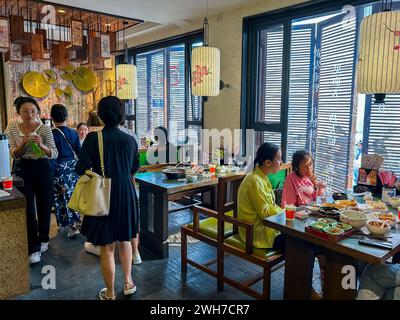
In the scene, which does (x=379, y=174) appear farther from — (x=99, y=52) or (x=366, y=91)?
(x=99, y=52)

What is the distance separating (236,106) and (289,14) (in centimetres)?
117

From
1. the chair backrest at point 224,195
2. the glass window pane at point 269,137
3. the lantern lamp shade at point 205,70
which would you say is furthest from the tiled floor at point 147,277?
the lantern lamp shade at point 205,70

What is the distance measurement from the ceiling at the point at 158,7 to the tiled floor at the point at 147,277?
2651 millimetres

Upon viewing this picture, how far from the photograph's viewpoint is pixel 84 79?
21.2 feet

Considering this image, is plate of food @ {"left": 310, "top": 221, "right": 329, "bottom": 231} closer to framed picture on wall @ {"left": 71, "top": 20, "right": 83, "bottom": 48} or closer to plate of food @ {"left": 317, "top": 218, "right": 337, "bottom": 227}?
plate of food @ {"left": 317, "top": 218, "right": 337, "bottom": 227}

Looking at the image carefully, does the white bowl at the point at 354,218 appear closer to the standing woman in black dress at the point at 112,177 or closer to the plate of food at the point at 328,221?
the plate of food at the point at 328,221

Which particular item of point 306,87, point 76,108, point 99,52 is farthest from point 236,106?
point 76,108

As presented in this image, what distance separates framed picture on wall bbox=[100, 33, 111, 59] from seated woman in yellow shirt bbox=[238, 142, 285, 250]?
2.86 m

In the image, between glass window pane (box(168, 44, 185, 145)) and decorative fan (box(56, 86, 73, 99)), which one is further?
decorative fan (box(56, 86, 73, 99))

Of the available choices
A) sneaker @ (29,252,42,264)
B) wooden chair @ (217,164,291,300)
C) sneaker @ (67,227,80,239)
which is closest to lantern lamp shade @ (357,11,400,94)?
wooden chair @ (217,164,291,300)

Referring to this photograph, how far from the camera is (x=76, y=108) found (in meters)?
6.47

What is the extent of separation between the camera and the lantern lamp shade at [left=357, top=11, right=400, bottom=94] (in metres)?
1.87

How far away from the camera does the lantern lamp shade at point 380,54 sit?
73.5 inches
